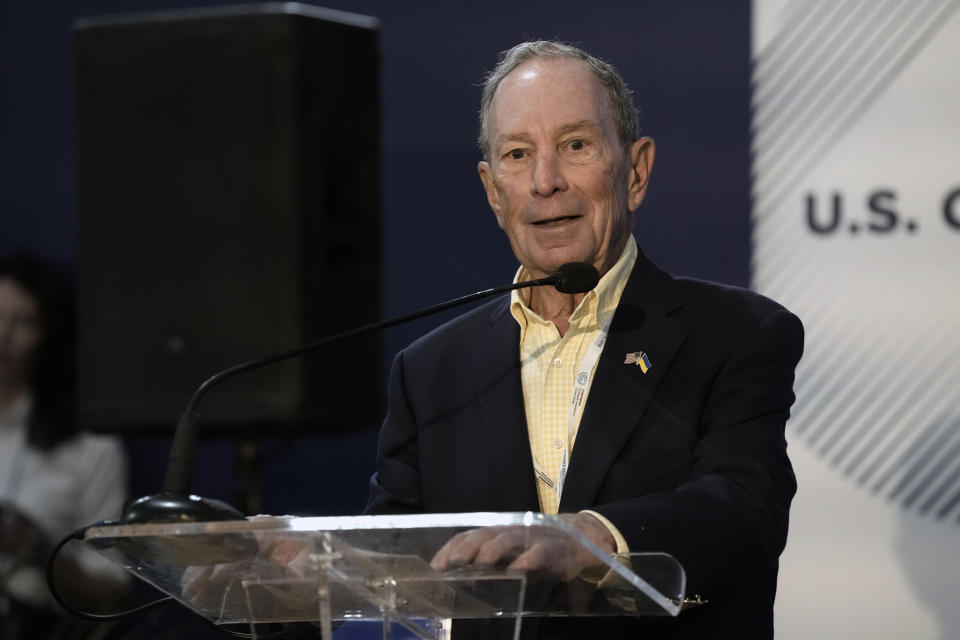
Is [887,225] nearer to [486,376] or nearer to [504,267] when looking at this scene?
[504,267]

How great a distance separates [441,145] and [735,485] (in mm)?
2000

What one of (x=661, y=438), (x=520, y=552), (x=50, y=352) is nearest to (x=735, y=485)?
(x=661, y=438)

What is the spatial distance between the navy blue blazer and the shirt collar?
0.8 inches

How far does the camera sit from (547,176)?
2.34 metres

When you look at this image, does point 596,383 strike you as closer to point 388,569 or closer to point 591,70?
point 591,70

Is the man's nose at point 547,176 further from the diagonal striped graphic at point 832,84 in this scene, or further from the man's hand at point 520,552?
the diagonal striped graphic at point 832,84

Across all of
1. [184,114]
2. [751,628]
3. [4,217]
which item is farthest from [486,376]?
[4,217]

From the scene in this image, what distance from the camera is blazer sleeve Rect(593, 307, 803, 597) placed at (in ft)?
5.86

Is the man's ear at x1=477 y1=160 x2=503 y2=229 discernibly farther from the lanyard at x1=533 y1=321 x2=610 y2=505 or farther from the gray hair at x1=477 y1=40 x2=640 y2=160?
the lanyard at x1=533 y1=321 x2=610 y2=505

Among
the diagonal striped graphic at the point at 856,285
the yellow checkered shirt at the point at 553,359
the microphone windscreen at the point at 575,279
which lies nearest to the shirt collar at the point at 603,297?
the yellow checkered shirt at the point at 553,359

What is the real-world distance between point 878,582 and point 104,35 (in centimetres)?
223

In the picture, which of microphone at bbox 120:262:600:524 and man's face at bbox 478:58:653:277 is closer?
microphone at bbox 120:262:600:524

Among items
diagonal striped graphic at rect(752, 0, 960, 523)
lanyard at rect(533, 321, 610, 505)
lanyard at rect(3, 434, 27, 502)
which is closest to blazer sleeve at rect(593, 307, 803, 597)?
lanyard at rect(533, 321, 610, 505)

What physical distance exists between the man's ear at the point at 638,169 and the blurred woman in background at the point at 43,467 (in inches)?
84.3
